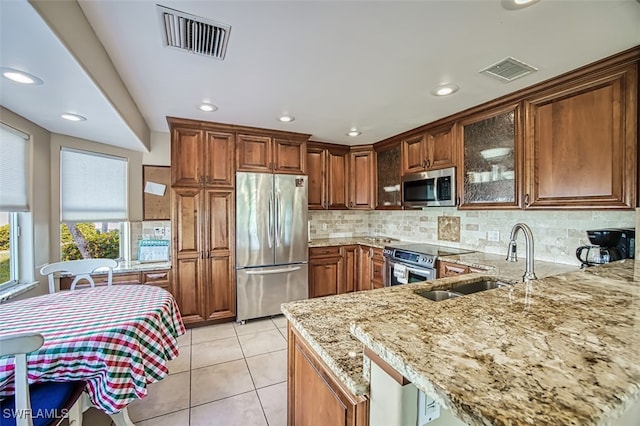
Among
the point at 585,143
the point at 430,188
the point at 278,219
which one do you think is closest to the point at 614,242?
the point at 585,143

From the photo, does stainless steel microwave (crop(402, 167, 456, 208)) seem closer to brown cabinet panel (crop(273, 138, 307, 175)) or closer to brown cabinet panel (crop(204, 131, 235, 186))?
brown cabinet panel (crop(273, 138, 307, 175))

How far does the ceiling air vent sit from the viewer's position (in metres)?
1.41

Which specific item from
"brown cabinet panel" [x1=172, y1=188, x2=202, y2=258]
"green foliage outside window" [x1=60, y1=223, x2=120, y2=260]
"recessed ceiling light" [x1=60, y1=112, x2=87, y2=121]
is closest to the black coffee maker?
"brown cabinet panel" [x1=172, y1=188, x2=202, y2=258]

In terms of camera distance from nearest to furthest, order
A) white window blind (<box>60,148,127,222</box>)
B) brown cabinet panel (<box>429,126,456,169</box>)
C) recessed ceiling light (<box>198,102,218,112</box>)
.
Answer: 1. recessed ceiling light (<box>198,102,218,112</box>)
2. white window blind (<box>60,148,127,222</box>)
3. brown cabinet panel (<box>429,126,456,169</box>)

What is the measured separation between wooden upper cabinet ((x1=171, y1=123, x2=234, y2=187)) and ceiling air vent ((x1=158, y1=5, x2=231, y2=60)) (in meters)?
1.53

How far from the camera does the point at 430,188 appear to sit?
3104 millimetres

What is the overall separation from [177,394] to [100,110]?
221 centimetres

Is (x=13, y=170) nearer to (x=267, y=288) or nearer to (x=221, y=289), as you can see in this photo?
(x=221, y=289)

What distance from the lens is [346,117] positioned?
2.94 metres

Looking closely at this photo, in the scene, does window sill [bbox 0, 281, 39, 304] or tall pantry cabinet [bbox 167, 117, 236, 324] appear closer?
window sill [bbox 0, 281, 39, 304]

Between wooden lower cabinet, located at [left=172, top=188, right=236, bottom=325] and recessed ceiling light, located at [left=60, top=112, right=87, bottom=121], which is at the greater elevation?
recessed ceiling light, located at [left=60, top=112, right=87, bottom=121]

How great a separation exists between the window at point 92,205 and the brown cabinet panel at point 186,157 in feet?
2.55

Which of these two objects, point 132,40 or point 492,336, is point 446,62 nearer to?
point 492,336

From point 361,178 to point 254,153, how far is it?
5.53 ft
